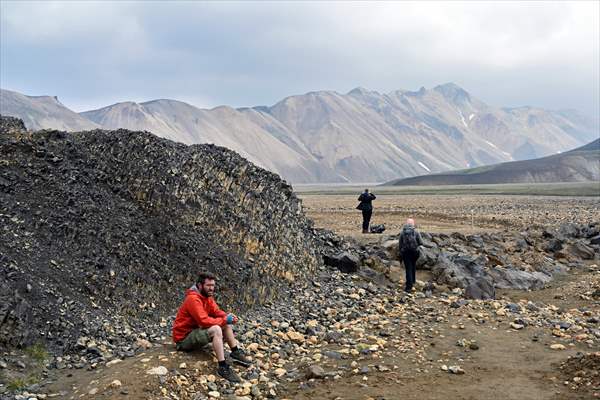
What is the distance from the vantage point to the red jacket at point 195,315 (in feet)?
35.2

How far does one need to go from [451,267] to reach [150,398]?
1326cm

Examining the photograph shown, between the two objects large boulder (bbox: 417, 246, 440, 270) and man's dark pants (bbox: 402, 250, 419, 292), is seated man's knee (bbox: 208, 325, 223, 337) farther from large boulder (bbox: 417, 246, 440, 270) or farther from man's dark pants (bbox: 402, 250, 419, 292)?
large boulder (bbox: 417, 246, 440, 270)

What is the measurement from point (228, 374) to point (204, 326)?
976 millimetres

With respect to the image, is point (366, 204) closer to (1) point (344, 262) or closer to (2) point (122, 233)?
(1) point (344, 262)

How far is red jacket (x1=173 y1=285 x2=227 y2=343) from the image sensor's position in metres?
10.7

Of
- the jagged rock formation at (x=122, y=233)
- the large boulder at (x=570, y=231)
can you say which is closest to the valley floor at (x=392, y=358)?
the jagged rock formation at (x=122, y=233)

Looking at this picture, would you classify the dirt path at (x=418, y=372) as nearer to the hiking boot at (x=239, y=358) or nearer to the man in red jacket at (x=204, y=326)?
the man in red jacket at (x=204, y=326)

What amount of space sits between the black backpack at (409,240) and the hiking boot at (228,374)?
8882mm

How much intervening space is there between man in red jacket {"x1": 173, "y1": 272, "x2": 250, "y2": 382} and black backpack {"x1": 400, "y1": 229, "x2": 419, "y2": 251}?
827 cm

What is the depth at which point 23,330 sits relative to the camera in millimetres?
11156

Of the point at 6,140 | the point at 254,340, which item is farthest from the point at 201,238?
the point at 6,140

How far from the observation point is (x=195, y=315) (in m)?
10.8

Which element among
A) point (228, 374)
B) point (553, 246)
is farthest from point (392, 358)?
point (553, 246)

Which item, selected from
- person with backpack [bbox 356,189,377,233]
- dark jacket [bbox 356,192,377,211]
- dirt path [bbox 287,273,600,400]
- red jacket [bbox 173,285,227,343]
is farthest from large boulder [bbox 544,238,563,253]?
red jacket [bbox 173,285,227,343]
